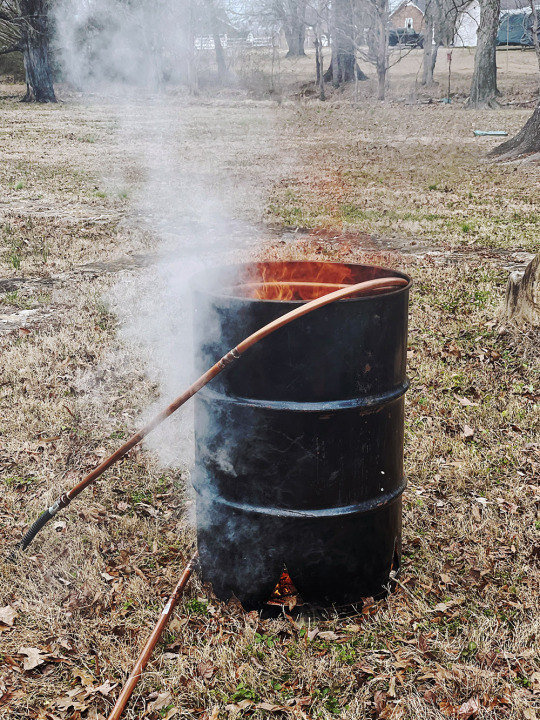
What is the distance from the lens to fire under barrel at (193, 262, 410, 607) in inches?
99.7

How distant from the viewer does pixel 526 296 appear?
5.86 metres

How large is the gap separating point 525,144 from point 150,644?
16048mm

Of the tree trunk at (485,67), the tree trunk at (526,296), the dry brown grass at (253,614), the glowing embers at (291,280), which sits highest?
the tree trunk at (485,67)

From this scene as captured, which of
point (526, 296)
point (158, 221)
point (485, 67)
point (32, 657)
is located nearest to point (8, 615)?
point (32, 657)

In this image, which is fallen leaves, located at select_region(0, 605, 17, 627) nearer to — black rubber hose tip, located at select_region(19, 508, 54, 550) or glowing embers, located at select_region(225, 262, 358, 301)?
black rubber hose tip, located at select_region(19, 508, 54, 550)

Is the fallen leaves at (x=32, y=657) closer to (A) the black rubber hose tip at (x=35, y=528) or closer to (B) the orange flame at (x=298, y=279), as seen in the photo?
(A) the black rubber hose tip at (x=35, y=528)

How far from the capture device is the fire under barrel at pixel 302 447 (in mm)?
2533

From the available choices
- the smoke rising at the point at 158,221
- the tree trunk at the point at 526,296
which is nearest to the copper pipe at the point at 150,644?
the smoke rising at the point at 158,221

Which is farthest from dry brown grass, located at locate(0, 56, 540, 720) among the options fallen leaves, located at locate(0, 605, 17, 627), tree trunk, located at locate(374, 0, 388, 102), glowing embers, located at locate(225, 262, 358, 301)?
tree trunk, located at locate(374, 0, 388, 102)

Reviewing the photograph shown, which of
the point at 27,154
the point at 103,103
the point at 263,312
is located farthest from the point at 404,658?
the point at 103,103

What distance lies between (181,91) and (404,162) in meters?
7.16

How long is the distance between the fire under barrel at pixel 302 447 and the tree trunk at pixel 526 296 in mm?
3349

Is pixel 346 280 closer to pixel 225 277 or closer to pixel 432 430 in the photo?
pixel 225 277

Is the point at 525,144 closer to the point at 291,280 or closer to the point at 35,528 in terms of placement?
the point at 291,280
